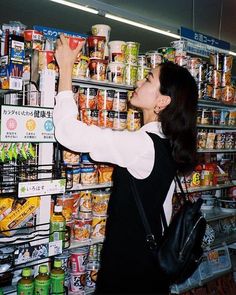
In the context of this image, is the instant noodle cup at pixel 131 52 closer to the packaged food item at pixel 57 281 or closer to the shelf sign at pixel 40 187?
the shelf sign at pixel 40 187

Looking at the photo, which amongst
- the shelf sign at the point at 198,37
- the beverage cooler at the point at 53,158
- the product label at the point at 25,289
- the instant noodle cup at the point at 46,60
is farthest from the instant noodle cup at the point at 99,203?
the shelf sign at the point at 198,37

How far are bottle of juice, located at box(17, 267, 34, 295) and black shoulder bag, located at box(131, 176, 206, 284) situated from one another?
2.55ft

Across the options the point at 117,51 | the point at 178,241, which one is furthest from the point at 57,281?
the point at 117,51

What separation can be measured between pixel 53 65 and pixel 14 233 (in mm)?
1009

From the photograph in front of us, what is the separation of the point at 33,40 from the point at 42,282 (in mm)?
1432

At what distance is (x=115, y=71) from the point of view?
7.91 feet

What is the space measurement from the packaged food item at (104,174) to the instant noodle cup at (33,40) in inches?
35.8

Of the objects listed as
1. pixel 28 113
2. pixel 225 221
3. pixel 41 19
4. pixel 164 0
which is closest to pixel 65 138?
pixel 28 113

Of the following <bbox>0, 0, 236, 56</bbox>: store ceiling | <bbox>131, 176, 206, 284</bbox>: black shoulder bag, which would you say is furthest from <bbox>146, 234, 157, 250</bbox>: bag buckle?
<bbox>0, 0, 236, 56</bbox>: store ceiling

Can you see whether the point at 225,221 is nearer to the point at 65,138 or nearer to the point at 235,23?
the point at 65,138

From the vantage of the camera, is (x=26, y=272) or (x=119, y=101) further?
(x=119, y=101)

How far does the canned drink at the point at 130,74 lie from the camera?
8.04ft

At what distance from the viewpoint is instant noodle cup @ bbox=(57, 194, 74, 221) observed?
87.9 inches

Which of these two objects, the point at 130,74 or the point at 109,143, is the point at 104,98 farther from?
the point at 109,143
